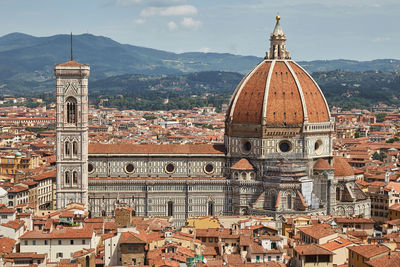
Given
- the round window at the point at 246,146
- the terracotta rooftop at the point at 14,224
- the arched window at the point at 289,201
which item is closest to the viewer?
the terracotta rooftop at the point at 14,224

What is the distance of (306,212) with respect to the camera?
213ft

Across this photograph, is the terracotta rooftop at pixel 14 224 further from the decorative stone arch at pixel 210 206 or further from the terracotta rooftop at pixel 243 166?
the terracotta rooftop at pixel 243 166

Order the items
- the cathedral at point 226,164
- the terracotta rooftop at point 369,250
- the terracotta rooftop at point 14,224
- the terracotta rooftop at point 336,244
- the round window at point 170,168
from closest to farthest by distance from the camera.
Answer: the terracotta rooftop at point 369,250 < the terracotta rooftop at point 336,244 < the terracotta rooftop at point 14,224 < the cathedral at point 226,164 < the round window at point 170,168

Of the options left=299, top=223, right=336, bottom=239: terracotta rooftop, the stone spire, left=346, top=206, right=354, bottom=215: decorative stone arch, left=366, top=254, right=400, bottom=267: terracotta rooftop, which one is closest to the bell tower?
the stone spire

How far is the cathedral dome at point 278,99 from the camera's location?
7044 centimetres

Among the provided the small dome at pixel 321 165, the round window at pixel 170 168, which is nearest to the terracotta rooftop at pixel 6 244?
the round window at pixel 170 168

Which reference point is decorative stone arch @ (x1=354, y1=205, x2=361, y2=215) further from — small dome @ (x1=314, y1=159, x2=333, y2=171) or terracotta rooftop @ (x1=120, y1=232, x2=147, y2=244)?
terracotta rooftop @ (x1=120, y1=232, x2=147, y2=244)

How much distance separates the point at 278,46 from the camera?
250 ft

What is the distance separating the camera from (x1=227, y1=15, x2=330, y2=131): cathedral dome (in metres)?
70.4

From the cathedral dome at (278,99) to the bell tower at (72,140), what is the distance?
1375cm

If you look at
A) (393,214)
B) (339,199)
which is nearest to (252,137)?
(339,199)

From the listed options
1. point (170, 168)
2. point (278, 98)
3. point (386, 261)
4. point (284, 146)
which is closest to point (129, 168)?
point (170, 168)

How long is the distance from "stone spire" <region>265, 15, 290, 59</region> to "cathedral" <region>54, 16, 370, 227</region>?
3.53 metres

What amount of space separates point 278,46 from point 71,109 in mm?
20998
